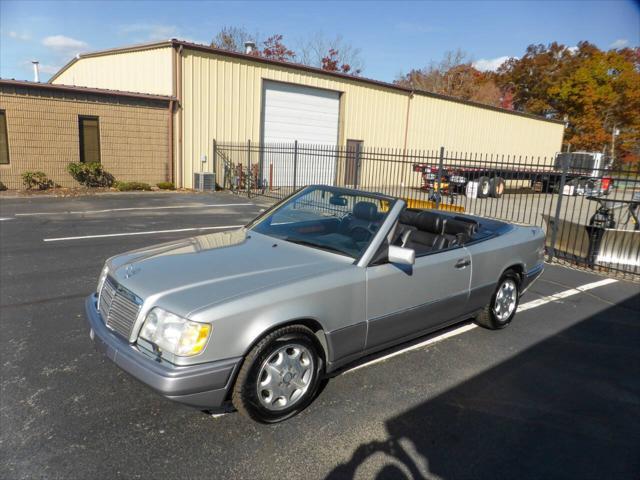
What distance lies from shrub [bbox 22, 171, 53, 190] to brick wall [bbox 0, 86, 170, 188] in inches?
9.1

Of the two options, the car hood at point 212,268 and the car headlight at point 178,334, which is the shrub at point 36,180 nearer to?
the car hood at point 212,268

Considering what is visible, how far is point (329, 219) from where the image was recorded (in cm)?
426

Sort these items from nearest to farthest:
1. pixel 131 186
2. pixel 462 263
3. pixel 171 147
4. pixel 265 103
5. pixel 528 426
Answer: pixel 528 426, pixel 462 263, pixel 131 186, pixel 171 147, pixel 265 103

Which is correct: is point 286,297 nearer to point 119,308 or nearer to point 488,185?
point 119,308

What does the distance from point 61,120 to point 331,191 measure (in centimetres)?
1463

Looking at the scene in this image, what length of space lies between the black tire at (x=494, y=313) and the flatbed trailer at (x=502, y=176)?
99.7 inches

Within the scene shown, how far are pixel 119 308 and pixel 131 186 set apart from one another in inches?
590

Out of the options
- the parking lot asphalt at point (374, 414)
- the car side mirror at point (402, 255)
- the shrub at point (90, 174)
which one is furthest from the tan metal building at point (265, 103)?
the car side mirror at point (402, 255)

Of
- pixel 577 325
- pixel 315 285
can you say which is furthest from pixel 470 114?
pixel 315 285

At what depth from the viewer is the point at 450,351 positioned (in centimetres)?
436

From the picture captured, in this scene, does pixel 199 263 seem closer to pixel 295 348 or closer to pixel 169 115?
pixel 295 348

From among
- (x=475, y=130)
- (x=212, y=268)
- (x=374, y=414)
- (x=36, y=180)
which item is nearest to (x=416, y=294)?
(x=374, y=414)

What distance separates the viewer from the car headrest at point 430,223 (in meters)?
4.59

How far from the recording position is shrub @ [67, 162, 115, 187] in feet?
51.9
